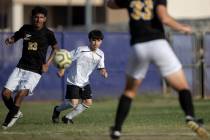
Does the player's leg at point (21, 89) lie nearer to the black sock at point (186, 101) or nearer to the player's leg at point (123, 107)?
the player's leg at point (123, 107)

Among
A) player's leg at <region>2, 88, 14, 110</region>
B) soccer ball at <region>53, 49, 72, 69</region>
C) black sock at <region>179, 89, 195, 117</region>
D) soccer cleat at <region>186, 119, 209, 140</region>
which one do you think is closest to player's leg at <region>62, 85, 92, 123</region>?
player's leg at <region>2, 88, 14, 110</region>

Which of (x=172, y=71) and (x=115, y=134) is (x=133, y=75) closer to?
(x=172, y=71)

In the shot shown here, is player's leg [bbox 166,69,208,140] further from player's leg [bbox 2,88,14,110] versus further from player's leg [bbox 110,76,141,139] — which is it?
player's leg [bbox 2,88,14,110]

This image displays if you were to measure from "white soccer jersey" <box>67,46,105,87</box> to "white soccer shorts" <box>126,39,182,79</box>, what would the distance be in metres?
4.53

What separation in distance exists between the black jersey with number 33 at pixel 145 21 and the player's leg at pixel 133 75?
0.15 metres

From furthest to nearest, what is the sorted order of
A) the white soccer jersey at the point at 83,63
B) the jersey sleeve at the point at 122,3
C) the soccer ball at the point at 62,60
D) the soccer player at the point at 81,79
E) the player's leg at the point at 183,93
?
the white soccer jersey at the point at 83,63, the soccer player at the point at 81,79, the soccer ball at the point at 62,60, the jersey sleeve at the point at 122,3, the player's leg at the point at 183,93

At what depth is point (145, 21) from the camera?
10.1 metres

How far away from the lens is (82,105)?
14.4 m

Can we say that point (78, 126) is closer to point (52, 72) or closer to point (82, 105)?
point (82, 105)

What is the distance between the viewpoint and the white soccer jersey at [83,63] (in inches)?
574

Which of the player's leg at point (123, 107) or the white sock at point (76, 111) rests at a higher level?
the player's leg at point (123, 107)

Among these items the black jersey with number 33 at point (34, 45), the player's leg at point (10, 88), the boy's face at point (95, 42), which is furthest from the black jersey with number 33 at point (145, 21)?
the boy's face at point (95, 42)

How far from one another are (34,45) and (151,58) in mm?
3954

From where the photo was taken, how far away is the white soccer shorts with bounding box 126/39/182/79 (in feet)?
32.6
